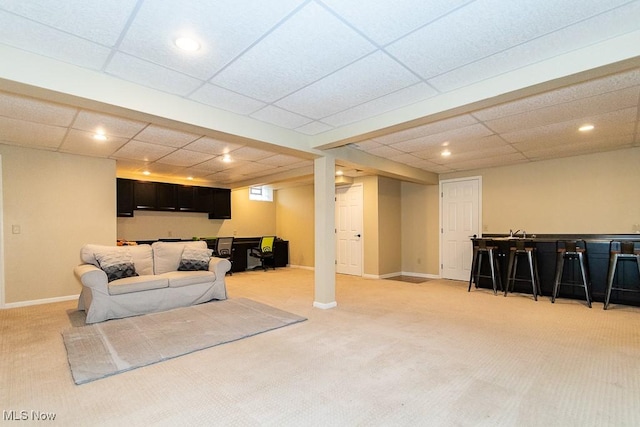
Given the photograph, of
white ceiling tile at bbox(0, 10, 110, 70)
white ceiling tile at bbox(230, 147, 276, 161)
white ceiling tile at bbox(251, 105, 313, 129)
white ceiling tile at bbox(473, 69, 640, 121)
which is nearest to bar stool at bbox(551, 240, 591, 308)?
white ceiling tile at bbox(473, 69, 640, 121)

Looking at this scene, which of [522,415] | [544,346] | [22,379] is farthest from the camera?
[544,346]

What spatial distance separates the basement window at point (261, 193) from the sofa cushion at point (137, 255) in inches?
187

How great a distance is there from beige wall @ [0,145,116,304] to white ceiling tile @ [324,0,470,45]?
5592 millimetres

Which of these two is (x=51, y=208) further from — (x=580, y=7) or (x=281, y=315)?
(x=580, y=7)

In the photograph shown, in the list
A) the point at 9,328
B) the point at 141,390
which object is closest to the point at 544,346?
the point at 141,390

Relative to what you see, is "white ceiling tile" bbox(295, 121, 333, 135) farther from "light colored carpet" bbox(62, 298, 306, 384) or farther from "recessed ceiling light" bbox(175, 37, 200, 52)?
"light colored carpet" bbox(62, 298, 306, 384)

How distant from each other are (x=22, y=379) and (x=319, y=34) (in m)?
3.44

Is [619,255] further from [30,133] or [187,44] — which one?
[30,133]

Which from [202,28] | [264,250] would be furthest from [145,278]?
[264,250]

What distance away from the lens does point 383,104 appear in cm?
333

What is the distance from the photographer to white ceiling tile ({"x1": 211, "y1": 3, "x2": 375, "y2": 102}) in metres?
2.02

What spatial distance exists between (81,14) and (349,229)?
6635mm

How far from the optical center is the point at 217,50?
2291 millimetres

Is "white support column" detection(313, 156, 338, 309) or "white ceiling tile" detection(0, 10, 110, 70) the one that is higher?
"white ceiling tile" detection(0, 10, 110, 70)
